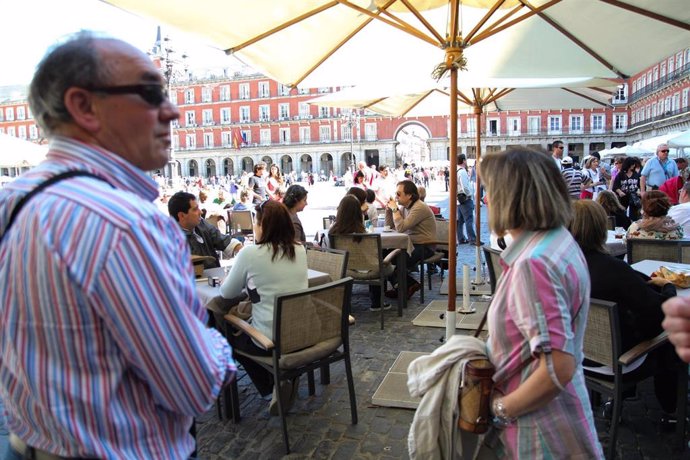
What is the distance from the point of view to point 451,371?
160 centimetres

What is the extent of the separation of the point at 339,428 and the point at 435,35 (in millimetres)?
2842

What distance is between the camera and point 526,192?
1.51 metres

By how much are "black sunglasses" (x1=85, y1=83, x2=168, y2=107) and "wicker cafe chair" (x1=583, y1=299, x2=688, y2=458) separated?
2128mm

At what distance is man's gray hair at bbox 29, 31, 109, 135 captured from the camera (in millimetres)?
928

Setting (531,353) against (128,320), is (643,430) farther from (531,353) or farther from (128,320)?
(128,320)

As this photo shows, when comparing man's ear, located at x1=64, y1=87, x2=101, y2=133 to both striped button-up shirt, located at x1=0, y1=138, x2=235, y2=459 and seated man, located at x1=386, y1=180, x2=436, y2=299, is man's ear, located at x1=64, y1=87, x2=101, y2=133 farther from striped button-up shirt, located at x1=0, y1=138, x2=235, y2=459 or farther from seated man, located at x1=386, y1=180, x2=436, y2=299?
seated man, located at x1=386, y1=180, x2=436, y2=299

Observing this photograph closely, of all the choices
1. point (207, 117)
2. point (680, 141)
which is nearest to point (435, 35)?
point (680, 141)

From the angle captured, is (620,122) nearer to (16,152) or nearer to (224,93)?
(224,93)

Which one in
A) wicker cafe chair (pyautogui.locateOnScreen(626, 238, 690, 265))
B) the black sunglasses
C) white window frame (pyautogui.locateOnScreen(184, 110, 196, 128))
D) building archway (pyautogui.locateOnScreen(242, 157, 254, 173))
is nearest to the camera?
the black sunglasses

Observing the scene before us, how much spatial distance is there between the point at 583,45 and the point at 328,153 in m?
62.4

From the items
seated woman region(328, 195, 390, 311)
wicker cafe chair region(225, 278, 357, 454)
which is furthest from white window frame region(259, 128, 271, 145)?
wicker cafe chair region(225, 278, 357, 454)

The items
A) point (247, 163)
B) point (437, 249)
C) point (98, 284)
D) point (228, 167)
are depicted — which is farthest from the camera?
point (228, 167)

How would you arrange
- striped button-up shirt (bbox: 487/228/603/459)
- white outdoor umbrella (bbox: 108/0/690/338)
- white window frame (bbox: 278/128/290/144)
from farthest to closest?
white window frame (bbox: 278/128/290/144), white outdoor umbrella (bbox: 108/0/690/338), striped button-up shirt (bbox: 487/228/603/459)

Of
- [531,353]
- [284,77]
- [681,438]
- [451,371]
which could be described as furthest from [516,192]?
[284,77]
